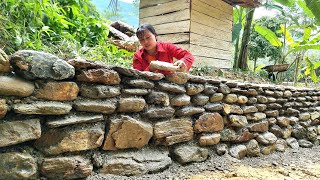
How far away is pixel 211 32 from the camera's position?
4258mm

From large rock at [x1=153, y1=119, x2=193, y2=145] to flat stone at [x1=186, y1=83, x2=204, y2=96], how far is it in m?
0.27

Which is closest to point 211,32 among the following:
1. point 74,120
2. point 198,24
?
point 198,24

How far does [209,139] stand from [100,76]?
50.8 inches

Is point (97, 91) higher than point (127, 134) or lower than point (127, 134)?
higher

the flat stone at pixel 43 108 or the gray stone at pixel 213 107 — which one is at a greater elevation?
the flat stone at pixel 43 108

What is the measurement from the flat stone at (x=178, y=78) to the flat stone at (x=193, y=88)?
61 mm

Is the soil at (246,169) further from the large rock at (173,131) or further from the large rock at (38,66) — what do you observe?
the large rock at (38,66)

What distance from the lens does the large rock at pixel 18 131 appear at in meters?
1.34

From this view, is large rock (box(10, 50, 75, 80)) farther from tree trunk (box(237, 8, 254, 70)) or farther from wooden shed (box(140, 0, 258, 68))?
tree trunk (box(237, 8, 254, 70))

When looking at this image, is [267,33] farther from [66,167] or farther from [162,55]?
[66,167]

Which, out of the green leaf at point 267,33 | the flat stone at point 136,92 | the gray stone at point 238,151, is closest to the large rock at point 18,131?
the flat stone at point 136,92

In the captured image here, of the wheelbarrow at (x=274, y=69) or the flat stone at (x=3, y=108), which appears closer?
the flat stone at (x=3, y=108)

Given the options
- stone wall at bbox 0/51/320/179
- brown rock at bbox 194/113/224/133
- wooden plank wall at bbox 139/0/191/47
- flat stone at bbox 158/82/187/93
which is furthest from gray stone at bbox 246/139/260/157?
wooden plank wall at bbox 139/0/191/47

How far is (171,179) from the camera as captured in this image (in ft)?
6.55
